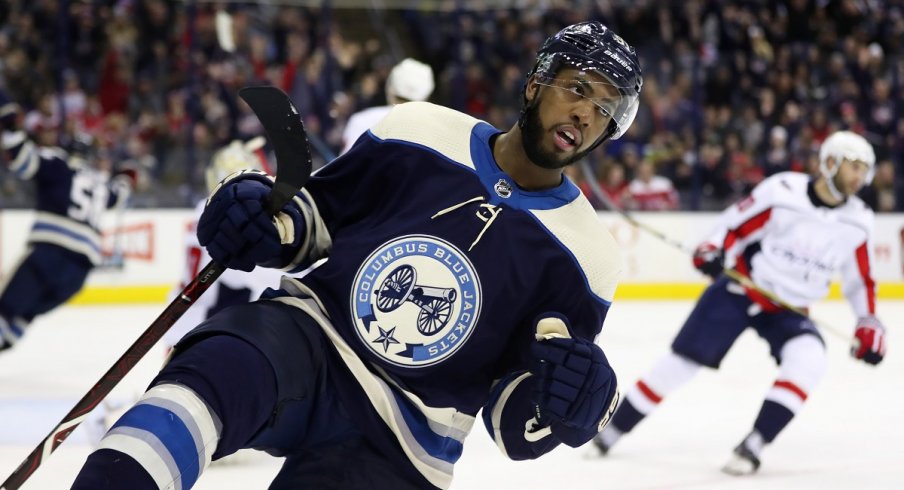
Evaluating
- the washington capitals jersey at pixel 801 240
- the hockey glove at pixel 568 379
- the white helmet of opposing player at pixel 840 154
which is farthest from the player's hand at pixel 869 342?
the hockey glove at pixel 568 379

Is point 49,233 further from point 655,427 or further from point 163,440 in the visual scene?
point 163,440

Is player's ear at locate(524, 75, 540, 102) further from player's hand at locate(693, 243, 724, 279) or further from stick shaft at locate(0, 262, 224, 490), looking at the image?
player's hand at locate(693, 243, 724, 279)

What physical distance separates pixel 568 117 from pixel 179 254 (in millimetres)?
6349

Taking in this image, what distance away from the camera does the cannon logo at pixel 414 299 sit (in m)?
1.85

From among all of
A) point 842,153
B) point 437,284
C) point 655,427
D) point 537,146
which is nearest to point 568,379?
point 437,284

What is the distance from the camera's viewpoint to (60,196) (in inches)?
212

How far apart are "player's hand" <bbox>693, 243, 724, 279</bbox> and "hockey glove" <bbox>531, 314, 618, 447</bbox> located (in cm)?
214

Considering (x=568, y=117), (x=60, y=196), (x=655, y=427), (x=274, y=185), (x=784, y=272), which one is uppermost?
(x=568, y=117)

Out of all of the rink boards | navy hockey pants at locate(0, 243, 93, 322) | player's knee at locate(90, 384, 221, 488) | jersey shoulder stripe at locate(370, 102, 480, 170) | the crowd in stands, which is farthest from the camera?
the crowd in stands

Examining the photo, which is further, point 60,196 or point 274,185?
point 60,196

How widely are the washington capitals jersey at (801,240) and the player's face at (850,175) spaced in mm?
61

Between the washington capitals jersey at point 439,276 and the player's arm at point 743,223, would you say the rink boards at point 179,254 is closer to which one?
the player's arm at point 743,223

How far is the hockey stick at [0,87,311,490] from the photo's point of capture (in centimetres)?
172

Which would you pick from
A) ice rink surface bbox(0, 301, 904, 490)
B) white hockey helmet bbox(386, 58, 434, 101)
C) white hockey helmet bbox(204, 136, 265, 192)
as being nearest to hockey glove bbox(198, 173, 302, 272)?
ice rink surface bbox(0, 301, 904, 490)
